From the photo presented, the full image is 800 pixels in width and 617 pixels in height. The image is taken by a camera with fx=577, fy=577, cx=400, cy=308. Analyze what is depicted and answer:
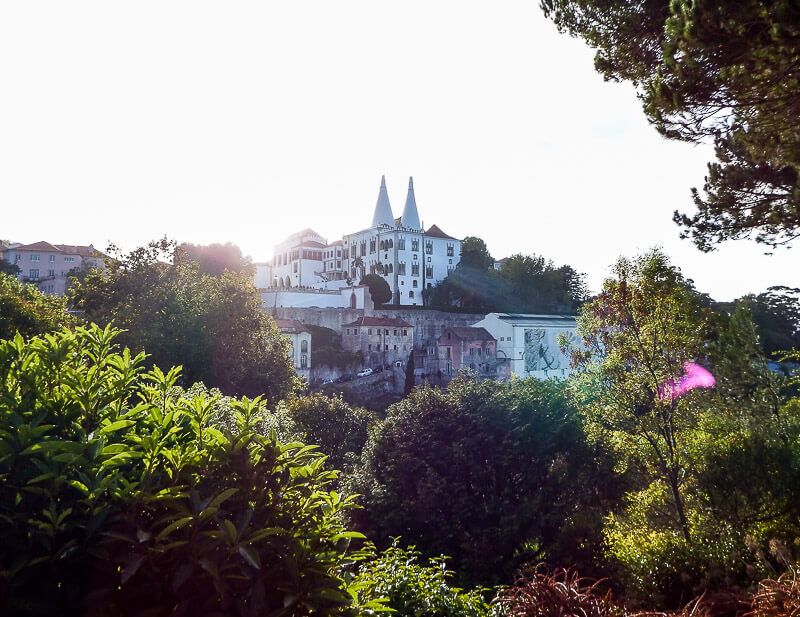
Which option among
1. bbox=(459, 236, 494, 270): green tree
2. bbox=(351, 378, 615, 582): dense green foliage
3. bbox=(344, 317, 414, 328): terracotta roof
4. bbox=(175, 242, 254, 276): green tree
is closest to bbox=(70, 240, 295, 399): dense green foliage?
bbox=(351, 378, 615, 582): dense green foliage

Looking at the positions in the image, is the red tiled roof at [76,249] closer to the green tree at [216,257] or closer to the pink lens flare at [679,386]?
the green tree at [216,257]

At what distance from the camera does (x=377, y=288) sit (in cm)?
6269

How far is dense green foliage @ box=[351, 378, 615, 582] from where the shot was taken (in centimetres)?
1005

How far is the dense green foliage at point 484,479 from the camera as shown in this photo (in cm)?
1005

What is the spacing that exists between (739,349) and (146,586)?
22548mm

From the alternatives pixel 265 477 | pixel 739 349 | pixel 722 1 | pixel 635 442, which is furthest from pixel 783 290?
pixel 265 477

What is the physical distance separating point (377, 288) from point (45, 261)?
130ft

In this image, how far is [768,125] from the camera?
24.5ft

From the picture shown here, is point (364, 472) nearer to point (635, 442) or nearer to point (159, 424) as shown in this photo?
point (635, 442)

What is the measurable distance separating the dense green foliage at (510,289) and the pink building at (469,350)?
14693 mm

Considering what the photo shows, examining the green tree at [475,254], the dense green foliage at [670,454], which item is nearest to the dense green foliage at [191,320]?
the dense green foliage at [670,454]

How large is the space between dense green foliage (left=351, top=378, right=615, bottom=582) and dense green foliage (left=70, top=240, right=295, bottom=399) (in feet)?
27.5

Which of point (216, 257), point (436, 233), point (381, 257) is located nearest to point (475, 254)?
point (436, 233)

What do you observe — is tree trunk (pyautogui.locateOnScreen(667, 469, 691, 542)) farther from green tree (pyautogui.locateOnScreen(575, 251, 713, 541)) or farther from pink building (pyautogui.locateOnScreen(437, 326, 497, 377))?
pink building (pyautogui.locateOnScreen(437, 326, 497, 377))
